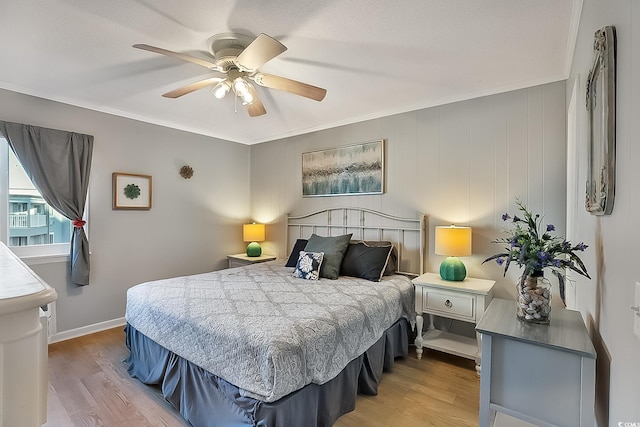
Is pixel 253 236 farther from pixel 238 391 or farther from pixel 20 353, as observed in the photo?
pixel 20 353

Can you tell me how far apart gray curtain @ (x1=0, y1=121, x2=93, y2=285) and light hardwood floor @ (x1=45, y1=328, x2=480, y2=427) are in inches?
40.8

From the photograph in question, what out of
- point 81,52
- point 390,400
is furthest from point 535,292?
point 81,52

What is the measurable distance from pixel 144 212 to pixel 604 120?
420 centimetres

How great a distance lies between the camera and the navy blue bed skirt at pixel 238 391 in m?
1.63

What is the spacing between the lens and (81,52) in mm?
2264

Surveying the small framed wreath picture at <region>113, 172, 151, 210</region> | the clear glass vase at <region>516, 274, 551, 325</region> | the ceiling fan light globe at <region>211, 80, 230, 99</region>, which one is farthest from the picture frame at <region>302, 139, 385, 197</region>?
the clear glass vase at <region>516, 274, 551, 325</region>

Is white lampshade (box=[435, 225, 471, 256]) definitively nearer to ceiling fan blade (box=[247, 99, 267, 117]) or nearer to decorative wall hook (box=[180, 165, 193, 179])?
ceiling fan blade (box=[247, 99, 267, 117])

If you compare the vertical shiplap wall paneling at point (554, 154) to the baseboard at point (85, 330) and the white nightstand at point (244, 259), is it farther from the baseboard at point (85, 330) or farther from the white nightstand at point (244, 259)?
the baseboard at point (85, 330)

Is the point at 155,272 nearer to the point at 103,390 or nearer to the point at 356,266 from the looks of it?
the point at 103,390

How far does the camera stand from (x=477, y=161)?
9.82 ft

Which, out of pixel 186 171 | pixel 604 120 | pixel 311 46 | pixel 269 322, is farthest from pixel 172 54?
pixel 186 171

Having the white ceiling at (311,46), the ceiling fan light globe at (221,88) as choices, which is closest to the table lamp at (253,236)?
the white ceiling at (311,46)

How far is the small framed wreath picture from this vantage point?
3561mm

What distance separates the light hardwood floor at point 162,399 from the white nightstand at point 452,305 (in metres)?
0.17
